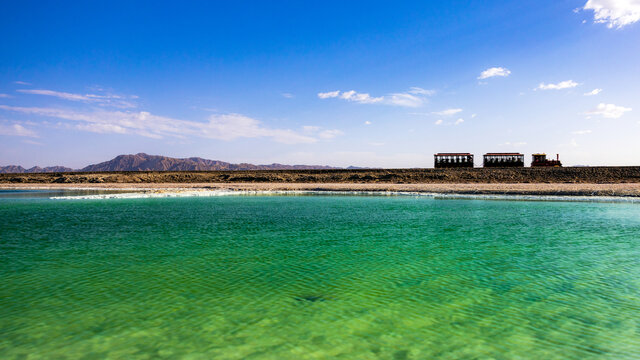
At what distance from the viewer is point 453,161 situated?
69938 mm

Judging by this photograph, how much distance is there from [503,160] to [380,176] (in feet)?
73.0

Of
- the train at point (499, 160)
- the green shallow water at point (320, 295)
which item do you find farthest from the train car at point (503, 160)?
the green shallow water at point (320, 295)

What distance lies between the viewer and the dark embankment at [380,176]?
57.6 m

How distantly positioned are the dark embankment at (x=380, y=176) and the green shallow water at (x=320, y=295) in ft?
151

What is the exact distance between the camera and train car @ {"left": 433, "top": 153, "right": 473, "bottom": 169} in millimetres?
68500

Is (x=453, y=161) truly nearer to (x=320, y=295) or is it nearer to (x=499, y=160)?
(x=499, y=160)

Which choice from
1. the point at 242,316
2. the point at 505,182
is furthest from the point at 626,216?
the point at 505,182

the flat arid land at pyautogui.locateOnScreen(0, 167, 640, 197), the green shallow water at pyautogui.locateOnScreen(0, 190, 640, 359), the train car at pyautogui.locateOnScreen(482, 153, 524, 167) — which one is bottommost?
the green shallow water at pyautogui.locateOnScreen(0, 190, 640, 359)

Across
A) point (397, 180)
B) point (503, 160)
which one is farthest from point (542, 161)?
point (397, 180)

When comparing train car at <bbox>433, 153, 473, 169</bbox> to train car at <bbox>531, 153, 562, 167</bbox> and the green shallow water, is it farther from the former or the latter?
the green shallow water

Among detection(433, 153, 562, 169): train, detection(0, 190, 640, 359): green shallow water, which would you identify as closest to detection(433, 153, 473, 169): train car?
detection(433, 153, 562, 169): train

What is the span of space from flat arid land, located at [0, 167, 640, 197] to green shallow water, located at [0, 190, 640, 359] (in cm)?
3207

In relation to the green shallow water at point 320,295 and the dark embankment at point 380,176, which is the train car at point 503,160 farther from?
the green shallow water at point 320,295

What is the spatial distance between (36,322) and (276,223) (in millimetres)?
14040
